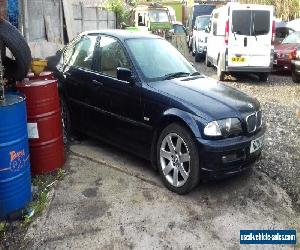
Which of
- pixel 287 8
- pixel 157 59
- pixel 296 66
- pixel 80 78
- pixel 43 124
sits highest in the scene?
pixel 287 8

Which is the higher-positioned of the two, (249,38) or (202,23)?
(202,23)

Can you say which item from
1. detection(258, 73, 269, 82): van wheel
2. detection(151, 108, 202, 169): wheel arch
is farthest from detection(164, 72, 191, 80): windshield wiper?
detection(258, 73, 269, 82): van wheel

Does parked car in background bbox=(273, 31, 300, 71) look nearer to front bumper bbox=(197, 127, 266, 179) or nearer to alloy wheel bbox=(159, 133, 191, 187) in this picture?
front bumper bbox=(197, 127, 266, 179)

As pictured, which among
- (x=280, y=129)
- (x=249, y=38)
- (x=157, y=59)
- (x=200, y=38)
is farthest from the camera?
(x=200, y=38)

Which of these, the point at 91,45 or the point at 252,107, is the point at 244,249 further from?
the point at 91,45

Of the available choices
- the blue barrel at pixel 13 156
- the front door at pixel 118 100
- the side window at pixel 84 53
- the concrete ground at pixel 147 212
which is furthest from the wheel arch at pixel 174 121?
the side window at pixel 84 53

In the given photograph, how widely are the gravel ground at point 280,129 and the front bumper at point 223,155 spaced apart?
2.75 ft

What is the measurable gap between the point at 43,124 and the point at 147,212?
5.30 ft

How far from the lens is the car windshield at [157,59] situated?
508 cm

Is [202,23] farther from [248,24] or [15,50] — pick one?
[15,50]

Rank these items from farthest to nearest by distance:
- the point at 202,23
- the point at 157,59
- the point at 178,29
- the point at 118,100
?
1. the point at 178,29
2. the point at 202,23
3. the point at 157,59
4. the point at 118,100

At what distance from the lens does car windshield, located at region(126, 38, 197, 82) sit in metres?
5.08

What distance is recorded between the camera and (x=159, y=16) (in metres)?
21.2

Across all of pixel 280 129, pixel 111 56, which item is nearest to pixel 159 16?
pixel 280 129
